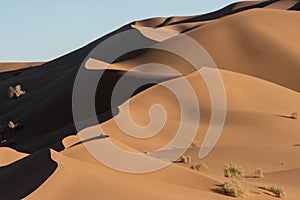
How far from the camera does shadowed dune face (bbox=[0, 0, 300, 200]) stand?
10711 mm

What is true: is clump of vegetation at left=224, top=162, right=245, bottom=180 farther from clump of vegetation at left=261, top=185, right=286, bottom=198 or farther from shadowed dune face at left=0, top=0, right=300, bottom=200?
clump of vegetation at left=261, top=185, right=286, bottom=198

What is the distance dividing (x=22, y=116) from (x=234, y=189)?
88.3ft

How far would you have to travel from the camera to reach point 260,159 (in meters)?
19.1

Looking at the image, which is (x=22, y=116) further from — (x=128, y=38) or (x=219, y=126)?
(x=128, y=38)

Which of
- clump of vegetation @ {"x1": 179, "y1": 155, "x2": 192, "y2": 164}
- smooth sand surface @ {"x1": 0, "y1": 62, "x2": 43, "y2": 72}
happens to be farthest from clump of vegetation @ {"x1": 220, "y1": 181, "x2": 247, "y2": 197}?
smooth sand surface @ {"x1": 0, "y1": 62, "x2": 43, "y2": 72}

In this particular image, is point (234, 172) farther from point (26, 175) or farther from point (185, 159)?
point (26, 175)

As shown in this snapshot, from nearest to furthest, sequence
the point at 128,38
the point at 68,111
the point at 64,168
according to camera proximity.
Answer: the point at 64,168 → the point at 68,111 → the point at 128,38

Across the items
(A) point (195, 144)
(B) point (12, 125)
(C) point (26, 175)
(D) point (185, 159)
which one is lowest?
(B) point (12, 125)

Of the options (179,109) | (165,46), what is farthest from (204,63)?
(179,109)

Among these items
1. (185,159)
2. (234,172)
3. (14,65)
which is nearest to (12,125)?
(185,159)

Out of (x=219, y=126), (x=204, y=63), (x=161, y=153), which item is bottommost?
(x=161, y=153)

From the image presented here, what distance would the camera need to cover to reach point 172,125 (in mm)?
23062

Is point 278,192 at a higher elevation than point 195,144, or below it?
below

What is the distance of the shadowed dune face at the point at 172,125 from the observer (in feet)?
35.1
